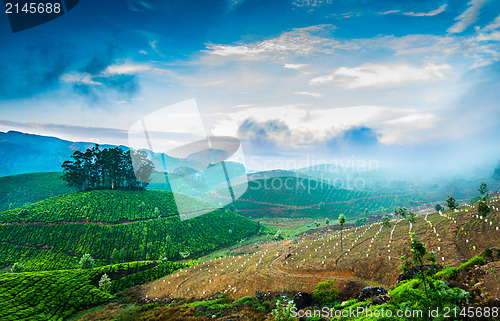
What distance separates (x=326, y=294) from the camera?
97.2 feet

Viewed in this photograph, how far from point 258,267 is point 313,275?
13.5 metres

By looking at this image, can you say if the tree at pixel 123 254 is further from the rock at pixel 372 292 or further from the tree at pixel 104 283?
the rock at pixel 372 292

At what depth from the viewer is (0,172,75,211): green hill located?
10356 cm

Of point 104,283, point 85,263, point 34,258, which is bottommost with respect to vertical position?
point 104,283

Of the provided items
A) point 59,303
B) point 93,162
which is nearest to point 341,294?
point 59,303

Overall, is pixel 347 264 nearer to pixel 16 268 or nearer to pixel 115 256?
pixel 115 256

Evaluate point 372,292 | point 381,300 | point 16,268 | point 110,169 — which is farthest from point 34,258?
point 381,300

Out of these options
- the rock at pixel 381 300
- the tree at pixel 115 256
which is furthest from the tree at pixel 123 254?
the rock at pixel 381 300

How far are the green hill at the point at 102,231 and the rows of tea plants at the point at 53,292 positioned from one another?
41.5 ft

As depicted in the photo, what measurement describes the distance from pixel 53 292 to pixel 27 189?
104 m

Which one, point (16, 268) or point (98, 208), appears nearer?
point (16, 268)

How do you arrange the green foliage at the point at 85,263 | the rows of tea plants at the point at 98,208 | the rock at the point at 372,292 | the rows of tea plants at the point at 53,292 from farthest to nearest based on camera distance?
1. the rows of tea plants at the point at 98,208
2. the green foliage at the point at 85,263
3. the rows of tea plants at the point at 53,292
4. the rock at the point at 372,292

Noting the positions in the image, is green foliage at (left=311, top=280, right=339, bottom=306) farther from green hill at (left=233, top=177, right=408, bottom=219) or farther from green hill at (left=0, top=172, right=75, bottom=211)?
green hill at (left=233, top=177, right=408, bottom=219)

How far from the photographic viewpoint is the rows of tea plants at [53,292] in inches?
1278
